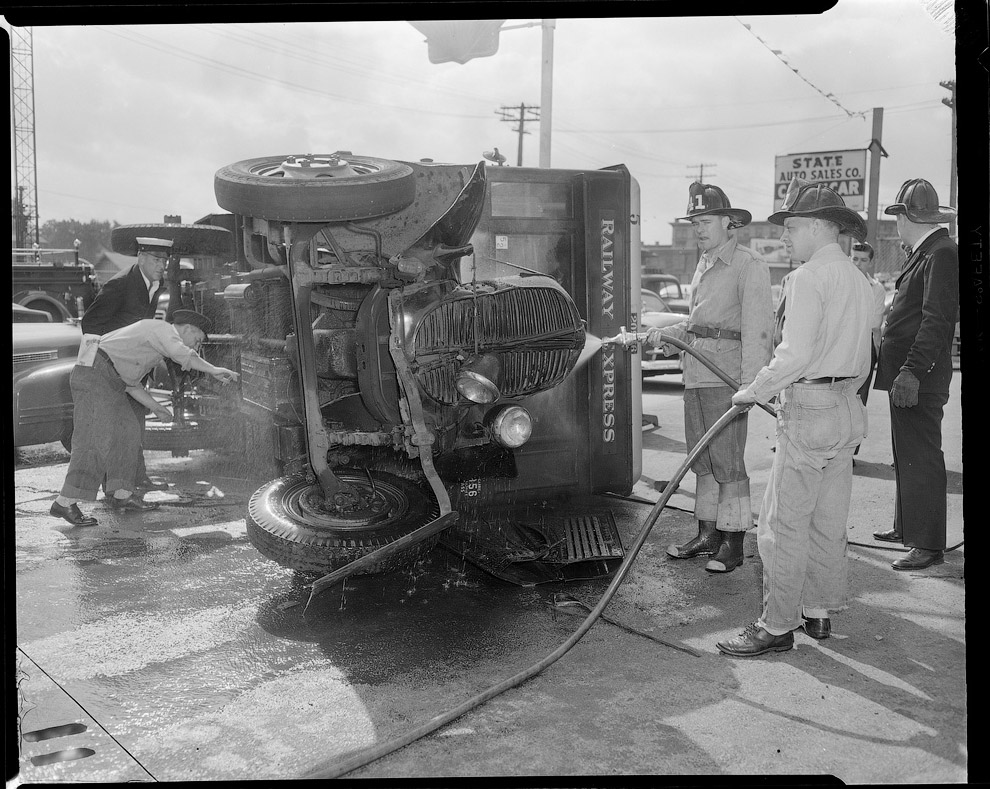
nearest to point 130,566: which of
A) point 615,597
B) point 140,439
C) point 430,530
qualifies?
point 140,439

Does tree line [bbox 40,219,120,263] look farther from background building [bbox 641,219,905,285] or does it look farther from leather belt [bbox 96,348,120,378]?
background building [bbox 641,219,905,285]

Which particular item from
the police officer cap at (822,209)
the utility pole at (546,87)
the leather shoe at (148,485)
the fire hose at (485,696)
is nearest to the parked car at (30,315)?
the leather shoe at (148,485)

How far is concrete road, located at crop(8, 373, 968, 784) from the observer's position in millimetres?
2957

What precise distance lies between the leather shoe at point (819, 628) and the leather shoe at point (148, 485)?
4365mm

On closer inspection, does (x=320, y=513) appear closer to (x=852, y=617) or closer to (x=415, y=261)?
(x=415, y=261)

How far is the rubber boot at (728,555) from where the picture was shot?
480 cm

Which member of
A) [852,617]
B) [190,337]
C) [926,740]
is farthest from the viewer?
A: [190,337]

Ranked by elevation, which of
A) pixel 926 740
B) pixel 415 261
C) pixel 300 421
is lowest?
pixel 926 740

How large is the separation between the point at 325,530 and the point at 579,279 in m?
2.74

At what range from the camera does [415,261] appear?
4.18 metres

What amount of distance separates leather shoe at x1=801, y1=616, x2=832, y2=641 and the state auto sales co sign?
555 centimetres

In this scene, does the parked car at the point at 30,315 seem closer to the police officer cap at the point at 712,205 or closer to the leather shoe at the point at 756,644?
the police officer cap at the point at 712,205

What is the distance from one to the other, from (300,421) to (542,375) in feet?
4.53

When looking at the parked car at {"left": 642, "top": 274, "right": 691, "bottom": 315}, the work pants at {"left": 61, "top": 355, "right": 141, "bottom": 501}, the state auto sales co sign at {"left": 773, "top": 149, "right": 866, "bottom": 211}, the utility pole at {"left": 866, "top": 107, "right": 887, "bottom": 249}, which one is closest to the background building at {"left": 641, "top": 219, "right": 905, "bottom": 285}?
the parked car at {"left": 642, "top": 274, "right": 691, "bottom": 315}
